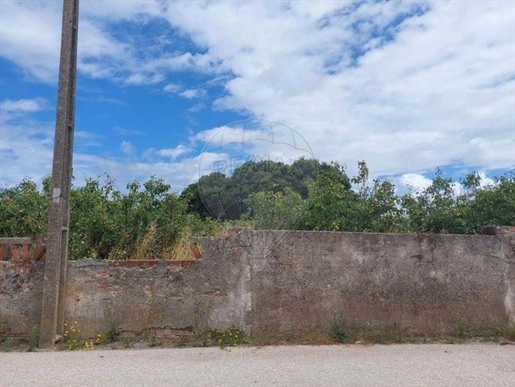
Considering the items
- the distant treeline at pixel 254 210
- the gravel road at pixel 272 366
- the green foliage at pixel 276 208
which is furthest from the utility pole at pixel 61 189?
the green foliage at pixel 276 208

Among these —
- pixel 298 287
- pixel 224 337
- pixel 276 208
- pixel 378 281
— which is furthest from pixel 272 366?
pixel 276 208

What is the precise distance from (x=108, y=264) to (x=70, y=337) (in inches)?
43.3

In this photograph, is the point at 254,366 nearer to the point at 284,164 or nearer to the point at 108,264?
the point at 108,264

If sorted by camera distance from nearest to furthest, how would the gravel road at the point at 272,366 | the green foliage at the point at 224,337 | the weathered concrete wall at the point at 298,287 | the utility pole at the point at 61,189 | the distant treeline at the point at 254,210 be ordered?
1. the gravel road at the point at 272,366
2. the utility pole at the point at 61,189
3. the green foliage at the point at 224,337
4. the weathered concrete wall at the point at 298,287
5. the distant treeline at the point at 254,210

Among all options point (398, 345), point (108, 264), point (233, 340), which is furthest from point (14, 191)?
point (398, 345)

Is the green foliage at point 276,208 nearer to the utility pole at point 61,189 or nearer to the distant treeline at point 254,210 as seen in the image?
the distant treeline at point 254,210

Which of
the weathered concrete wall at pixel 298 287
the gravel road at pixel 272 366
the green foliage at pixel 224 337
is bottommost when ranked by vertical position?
the gravel road at pixel 272 366

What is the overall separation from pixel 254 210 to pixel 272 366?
4.35 m

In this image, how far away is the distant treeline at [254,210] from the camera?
8.61 m

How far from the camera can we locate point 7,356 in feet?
18.8

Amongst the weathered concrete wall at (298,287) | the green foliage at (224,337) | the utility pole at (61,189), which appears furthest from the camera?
the weathered concrete wall at (298,287)

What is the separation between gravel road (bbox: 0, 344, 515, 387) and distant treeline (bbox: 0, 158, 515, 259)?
2579mm

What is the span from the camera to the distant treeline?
8609 millimetres

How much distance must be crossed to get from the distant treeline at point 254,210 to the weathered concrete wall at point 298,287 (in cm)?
149
